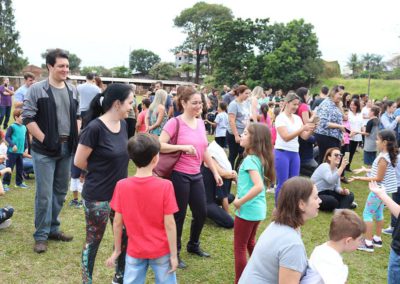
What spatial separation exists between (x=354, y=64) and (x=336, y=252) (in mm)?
64780

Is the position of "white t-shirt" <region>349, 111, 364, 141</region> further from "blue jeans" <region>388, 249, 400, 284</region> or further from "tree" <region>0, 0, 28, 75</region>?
"tree" <region>0, 0, 28, 75</region>

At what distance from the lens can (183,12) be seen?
66.1 m

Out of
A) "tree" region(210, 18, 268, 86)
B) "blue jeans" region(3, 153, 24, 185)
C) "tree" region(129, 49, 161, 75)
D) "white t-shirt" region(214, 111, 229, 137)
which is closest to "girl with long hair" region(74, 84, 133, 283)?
"blue jeans" region(3, 153, 24, 185)

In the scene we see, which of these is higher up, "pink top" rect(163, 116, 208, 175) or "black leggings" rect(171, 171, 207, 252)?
"pink top" rect(163, 116, 208, 175)

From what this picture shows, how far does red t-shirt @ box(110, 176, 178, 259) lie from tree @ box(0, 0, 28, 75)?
5911 centimetres

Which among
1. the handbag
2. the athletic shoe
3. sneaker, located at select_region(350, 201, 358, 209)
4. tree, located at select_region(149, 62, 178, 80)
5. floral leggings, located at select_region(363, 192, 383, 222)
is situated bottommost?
sneaker, located at select_region(350, 201, 358, 209)

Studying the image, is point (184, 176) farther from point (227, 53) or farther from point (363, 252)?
point (227, 53)

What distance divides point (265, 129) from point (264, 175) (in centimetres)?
42

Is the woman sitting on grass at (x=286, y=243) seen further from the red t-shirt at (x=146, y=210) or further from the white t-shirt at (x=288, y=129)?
the white t-shirt at (x=288, y=129)

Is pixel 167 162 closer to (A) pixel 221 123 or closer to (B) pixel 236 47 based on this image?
(A) pixel 221 123

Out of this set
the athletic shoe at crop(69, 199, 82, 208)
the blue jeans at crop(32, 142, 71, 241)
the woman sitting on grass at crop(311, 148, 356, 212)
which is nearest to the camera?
the blue jeans at crop(32, 142, 71, 241)

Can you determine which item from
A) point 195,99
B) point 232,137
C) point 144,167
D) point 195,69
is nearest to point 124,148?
point 144,167

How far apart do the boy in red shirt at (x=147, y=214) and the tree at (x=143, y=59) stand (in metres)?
95.0

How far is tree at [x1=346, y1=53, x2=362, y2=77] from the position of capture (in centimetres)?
5878
